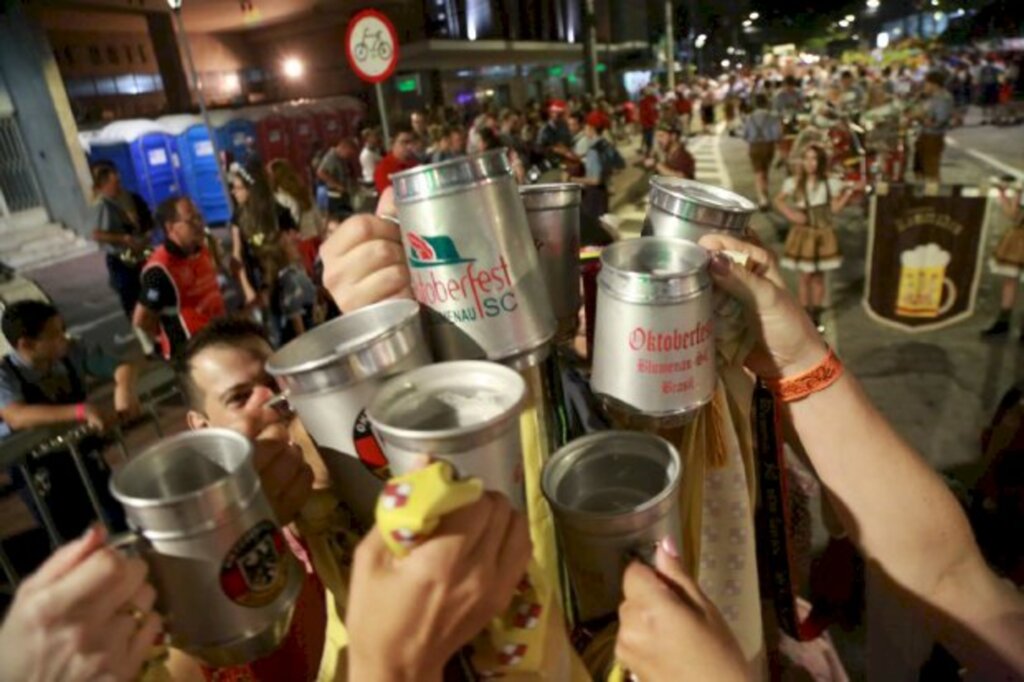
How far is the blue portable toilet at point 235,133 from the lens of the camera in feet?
47.8

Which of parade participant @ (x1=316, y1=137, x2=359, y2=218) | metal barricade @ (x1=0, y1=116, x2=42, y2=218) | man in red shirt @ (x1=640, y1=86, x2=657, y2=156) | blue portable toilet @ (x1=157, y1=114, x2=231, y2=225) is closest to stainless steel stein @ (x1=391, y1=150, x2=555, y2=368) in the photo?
parade participant @ (x1=316, y1=137, x2=359, y2=218)

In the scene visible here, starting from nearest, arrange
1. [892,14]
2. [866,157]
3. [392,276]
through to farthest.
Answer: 1. [392,276]
2. [866,157]
3. [892,14]

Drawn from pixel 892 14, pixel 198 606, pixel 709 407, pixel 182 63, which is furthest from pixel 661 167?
pixel 892 14

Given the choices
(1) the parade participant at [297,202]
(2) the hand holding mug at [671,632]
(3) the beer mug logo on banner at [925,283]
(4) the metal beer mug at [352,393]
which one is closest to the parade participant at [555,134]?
(1) the parade participant at [297,202]

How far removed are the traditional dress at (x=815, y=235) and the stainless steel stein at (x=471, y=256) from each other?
650cm

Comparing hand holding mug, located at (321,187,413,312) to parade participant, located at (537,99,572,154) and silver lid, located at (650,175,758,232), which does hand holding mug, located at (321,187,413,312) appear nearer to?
silver lid, located at (650,175,758,232)

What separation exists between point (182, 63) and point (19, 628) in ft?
79.3

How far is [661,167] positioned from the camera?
7.91 meters

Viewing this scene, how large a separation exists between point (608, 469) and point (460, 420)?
0.35 m

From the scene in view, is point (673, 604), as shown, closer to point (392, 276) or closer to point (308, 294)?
point (392, 276)

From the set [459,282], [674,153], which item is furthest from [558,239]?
[674,153]

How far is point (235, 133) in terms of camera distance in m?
14.7

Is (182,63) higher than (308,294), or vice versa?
(182,63)

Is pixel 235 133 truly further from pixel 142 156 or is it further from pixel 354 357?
pixel 354 357
